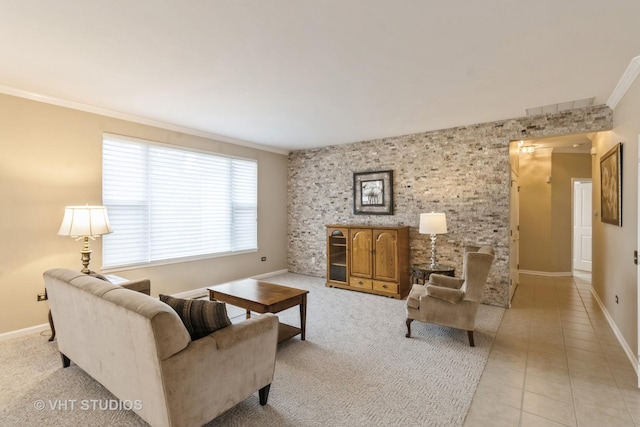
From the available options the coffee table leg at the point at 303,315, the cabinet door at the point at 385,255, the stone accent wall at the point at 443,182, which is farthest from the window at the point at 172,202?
the coffee table leg at the point at 303,315

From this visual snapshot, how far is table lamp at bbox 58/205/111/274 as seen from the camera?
3.21 meters

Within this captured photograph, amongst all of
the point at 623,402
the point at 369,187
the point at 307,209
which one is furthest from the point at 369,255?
the point at 623,402

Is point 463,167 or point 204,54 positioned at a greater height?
point 204,54

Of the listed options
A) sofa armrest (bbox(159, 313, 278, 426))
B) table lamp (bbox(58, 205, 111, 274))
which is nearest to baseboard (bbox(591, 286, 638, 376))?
sofa armrest (bbox(159, 313, 278, 426))

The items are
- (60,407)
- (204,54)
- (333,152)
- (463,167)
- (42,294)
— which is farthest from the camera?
(333,152)

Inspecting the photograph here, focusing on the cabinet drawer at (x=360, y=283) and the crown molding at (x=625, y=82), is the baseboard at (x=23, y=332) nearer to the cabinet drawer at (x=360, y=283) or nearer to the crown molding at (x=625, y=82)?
the cabinet drawer at (x=360, y=283)

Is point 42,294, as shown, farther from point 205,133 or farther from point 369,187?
point 369,187

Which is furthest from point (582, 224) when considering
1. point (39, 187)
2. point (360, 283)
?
point (39, 187)

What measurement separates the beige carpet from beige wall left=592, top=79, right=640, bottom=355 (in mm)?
1170

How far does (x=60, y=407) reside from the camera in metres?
2.16

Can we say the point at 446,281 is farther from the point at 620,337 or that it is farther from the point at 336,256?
the point at 336,256

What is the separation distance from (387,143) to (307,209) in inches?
81.1

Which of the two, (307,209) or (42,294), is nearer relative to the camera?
(42,294)

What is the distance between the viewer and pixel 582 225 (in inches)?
279
